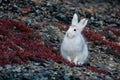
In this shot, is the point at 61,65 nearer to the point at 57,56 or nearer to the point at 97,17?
the point at 57,56

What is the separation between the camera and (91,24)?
32.4m

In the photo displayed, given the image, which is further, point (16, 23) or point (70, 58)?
point (16, 23)

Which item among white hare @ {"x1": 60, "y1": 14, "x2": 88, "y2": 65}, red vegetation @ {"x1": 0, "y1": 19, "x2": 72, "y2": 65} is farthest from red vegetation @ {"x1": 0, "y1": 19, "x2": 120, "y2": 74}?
white hare @ {"x1": 60, "y1": 14, "x2": 88, "y2": 65}

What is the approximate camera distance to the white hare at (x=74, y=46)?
774 inches

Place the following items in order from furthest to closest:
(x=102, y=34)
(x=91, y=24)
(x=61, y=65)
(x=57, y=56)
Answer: (x=91, y=24)
(x=102, y=34)
(x=57, y=56)
(x=61, y=65)

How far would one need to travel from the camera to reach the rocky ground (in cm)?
1830

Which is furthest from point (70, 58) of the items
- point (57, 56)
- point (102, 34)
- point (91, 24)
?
point (91, 24)

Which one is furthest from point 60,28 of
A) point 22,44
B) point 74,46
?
point 74,46

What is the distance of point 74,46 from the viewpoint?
776 inches

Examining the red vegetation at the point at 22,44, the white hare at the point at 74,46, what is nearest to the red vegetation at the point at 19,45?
the red vegetation at the point at 22,44

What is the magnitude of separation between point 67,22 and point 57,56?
10.4 metres

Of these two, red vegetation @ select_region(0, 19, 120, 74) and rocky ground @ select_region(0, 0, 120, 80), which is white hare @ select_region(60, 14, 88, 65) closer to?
red vegetation @ select_region(0, 19, 120, 74)

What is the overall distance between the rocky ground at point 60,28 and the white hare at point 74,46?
488 millimetres

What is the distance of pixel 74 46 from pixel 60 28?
8.85 m
